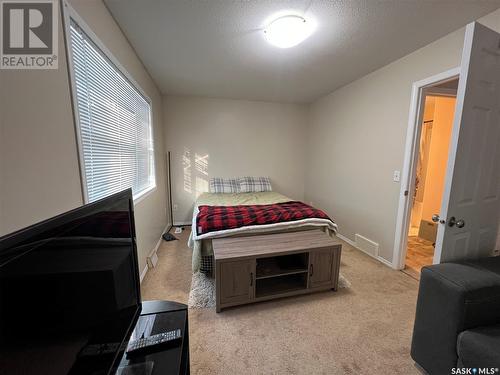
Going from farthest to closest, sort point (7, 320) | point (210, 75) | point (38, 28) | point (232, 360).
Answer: point (210, 75) → point (232, 360) → point (38, 28) → point (7, 320)

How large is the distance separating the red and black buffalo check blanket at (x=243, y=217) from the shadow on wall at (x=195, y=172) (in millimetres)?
1390

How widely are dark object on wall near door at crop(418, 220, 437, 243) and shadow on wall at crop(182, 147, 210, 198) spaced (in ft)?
12.2

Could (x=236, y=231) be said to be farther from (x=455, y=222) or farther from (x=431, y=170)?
(x=431, y=170)

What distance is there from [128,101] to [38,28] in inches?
44.1

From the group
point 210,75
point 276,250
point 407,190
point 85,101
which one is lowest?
point 276,250

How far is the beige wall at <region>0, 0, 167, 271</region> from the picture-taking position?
2.62 feet

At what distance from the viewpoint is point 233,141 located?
13.3ft

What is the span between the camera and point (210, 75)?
2.85m

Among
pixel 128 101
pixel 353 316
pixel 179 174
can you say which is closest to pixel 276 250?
pixel 353 316

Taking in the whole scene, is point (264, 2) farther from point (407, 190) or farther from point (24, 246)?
point (407, 190)

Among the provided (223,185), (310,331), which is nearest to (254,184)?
(223,185)

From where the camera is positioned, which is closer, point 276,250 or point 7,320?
point 7,320

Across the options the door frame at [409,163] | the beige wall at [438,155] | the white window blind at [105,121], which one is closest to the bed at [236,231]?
the door frame at [409,163]

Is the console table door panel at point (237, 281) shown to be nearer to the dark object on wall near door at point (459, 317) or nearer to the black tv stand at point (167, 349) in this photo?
the black tv stand at point (167, 349)
